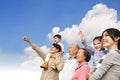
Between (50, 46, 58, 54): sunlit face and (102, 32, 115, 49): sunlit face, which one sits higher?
(50, 46, 58, 54): sunlit face

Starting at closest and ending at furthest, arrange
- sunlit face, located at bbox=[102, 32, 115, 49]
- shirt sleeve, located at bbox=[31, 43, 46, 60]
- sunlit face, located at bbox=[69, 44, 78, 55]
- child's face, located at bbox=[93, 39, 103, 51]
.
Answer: sunlit face, located at bbox=[102, 32, 115, 49]
child's face, located at bbox=[93, 39, 103, 51]
sunlit face, located at bbox=[69, 44, 78, 55]
shirt sleeve, located at bbox=[31, 43, 46, 60]

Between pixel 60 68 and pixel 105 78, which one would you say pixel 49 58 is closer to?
pixel 60 68

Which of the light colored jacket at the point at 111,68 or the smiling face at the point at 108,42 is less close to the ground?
the smiling face at the point at 108,42

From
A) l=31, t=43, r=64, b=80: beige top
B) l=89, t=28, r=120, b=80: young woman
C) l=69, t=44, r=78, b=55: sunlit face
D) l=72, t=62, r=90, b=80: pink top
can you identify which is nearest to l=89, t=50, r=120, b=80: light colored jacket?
l=89, t=28, r=120, b=80: young woman

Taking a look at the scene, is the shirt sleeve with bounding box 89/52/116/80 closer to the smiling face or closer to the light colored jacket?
the light colored jacket

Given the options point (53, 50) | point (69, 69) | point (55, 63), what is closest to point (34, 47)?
point (53, 50)

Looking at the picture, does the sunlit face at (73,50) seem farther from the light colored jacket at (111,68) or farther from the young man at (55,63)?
the light colored jacket at (111,68)

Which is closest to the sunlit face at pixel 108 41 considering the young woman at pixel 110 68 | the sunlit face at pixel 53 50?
the young woman at pixel 110 68

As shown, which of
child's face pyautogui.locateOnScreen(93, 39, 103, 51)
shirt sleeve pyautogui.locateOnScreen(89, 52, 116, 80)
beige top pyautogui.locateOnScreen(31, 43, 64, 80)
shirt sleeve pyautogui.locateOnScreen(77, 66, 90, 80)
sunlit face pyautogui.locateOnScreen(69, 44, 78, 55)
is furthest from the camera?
beige top pyautogui.locateOnScreen(31, 43, 64, 80)

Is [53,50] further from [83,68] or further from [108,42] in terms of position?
[108,42]

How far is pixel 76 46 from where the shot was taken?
270 inches

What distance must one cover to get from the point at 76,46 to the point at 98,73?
9.63 ft

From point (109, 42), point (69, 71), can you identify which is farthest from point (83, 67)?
point (109, 42)

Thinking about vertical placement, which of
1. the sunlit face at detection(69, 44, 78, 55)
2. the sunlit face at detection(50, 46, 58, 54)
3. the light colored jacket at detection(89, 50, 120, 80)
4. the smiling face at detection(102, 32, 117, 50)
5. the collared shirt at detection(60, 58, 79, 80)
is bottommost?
the light colored jacket at detection(89, 50, 120, 80)
